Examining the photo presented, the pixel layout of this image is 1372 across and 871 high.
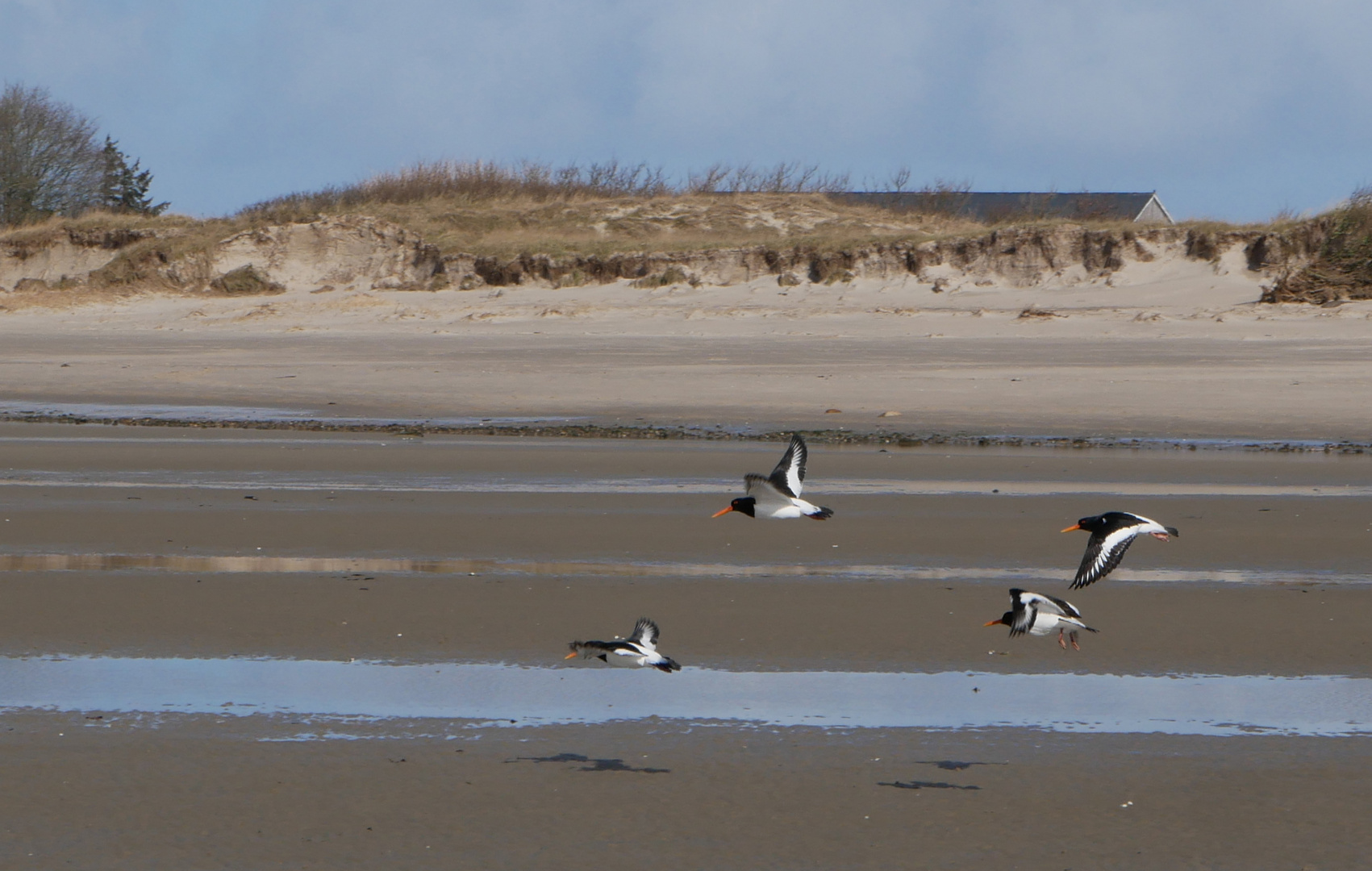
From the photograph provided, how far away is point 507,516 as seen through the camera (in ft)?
26.8

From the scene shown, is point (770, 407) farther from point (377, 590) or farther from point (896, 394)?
point (377, 590)

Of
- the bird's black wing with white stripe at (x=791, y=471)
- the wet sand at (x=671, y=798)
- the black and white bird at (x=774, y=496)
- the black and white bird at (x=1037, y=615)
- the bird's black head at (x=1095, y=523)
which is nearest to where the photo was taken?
the wet sand at (x=671, y=798)

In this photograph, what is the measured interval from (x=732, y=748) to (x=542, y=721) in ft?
1.94

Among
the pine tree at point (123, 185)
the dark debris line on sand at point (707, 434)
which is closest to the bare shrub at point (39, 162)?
the pine tree at point (123, 185)

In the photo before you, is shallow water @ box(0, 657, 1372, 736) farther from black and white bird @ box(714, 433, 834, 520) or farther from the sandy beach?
black and white bird @ box(714, 433, 834, 520)

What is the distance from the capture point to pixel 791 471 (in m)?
6.17

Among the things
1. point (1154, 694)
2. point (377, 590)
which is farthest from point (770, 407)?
point (1154, 694)

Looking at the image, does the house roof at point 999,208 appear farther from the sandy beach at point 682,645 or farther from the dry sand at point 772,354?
the sandy beach at point 682,645

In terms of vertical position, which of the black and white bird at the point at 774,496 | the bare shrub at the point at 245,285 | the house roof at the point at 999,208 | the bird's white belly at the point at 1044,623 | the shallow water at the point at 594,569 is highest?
the house roof at the point at 999,208

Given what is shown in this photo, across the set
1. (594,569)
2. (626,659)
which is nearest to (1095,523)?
(626,659)

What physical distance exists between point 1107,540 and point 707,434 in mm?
8235

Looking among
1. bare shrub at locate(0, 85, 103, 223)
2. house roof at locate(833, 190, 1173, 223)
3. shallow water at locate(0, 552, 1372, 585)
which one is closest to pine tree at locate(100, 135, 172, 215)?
bare shrub at locate(0, 85, 103, 223)

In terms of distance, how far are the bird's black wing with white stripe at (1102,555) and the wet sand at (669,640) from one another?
0.37 metres

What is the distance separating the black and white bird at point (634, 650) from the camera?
13.2 ft
